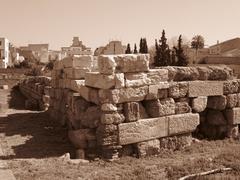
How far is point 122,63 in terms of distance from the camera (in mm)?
9156

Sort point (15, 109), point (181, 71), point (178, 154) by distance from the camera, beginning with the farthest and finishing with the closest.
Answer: point (15, 109) < point (181, 71) < point (178, 154)

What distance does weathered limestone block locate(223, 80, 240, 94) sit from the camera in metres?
11.2

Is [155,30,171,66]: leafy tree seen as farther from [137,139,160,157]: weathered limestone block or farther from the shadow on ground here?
[137,139,160,157]: weathered limestone block

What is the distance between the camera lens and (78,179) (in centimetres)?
739

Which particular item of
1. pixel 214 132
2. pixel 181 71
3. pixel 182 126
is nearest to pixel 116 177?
pixel 182 126

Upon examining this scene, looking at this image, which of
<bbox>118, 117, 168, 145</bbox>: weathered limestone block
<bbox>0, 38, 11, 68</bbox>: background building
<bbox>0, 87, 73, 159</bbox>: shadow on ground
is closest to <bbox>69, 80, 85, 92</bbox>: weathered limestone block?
<bbox>0, 87, 73, 159</bbox>: shadow on ground

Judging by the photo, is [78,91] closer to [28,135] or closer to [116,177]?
[28,135]

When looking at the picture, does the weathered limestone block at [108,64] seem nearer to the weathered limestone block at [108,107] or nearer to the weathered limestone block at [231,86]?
the weathered limestone block at [108,107]

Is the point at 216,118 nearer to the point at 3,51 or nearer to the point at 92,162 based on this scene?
the point at 92,162

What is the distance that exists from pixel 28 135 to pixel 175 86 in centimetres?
429

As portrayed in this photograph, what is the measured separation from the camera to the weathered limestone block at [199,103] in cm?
1052

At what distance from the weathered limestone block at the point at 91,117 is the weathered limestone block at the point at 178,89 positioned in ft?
6.43

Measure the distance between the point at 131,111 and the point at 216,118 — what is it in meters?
3.34

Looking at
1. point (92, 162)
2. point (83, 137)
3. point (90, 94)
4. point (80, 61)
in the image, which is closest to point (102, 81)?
point (90, 94)
